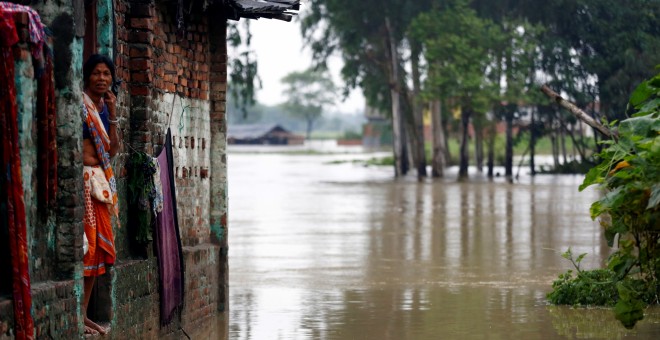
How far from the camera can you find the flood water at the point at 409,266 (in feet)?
38.4

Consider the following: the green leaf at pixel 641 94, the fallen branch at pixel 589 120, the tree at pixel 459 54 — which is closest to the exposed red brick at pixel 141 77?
the fallen branch at pixel 589 120

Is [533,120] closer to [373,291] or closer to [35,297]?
[373,291]

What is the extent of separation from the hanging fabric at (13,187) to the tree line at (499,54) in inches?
1268

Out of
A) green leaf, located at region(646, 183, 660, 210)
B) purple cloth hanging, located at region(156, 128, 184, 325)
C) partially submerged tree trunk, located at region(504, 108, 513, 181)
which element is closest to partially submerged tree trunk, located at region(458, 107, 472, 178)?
partially submerged tree trunk, located at region(504, 108, 513, 181)

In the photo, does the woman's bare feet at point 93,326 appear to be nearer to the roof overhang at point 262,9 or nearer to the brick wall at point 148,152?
the brick wall at point 148,152

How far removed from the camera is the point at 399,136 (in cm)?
4609

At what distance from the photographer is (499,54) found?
43.4m

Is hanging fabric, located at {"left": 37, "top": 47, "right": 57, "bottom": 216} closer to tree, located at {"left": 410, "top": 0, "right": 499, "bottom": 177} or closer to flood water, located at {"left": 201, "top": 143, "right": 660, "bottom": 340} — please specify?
flood water, located at {"left": 201, "top": 143, "right": 660, "bottom": 340}

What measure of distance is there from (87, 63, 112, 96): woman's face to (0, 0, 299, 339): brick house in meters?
0.38

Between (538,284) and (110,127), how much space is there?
273 inches

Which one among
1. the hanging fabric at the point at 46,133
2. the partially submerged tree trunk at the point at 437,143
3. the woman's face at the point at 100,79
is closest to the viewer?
the hanging fabric at the point at 46,133

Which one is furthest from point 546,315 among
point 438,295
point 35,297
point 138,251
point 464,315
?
point 35,297

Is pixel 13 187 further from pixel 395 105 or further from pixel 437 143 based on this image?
pixel 395 105

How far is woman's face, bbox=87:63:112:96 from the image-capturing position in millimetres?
8805
